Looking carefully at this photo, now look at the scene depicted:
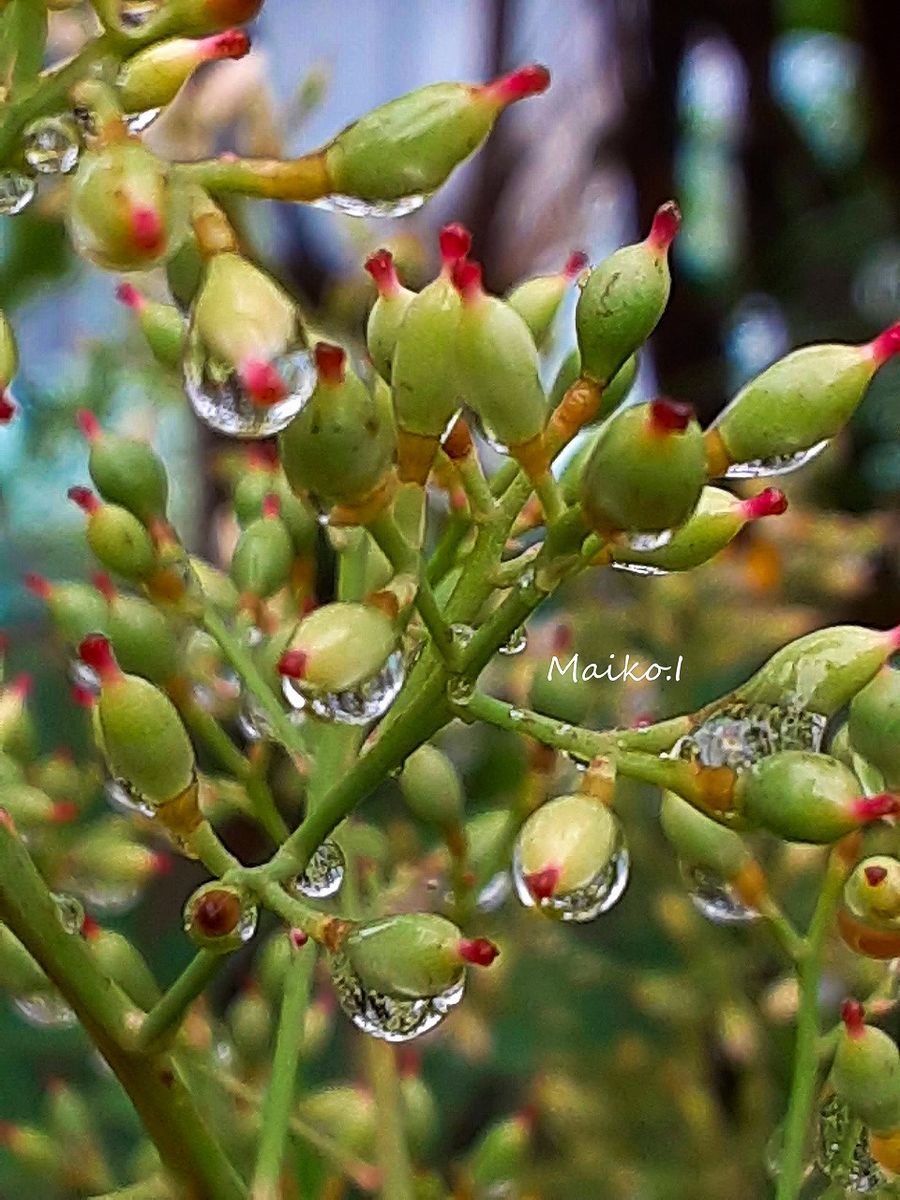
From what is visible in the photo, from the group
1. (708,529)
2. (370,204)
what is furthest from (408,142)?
(708,529)

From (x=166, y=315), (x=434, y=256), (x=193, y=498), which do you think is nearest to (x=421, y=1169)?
(x=166, y=315)

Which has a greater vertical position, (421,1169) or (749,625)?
(421,1169)

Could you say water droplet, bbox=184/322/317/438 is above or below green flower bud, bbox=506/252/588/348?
above

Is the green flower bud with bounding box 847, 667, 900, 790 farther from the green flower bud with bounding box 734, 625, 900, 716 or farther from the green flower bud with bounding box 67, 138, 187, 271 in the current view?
the green flower bud with bounding box 67, 138, 187, 271

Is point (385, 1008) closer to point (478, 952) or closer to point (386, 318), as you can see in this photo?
point (478, 952)

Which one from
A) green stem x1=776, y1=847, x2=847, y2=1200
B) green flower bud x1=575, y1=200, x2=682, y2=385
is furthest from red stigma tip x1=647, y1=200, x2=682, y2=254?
green stem x1=776, y1=847, x2=847, y2=1200

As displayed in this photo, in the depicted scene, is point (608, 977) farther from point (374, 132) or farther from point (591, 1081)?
point (374, 132)
